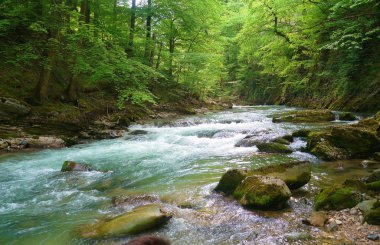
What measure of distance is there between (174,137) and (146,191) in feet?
20.5

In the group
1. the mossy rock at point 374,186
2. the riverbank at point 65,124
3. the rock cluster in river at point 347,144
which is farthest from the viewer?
the riverbank at point 65,124

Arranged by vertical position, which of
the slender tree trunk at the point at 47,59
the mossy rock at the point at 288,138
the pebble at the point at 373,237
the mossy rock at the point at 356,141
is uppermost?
the slender tree trunk at the point at 47,59

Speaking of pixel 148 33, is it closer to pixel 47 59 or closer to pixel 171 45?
pixel 171 45

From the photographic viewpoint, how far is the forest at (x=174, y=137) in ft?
15.0

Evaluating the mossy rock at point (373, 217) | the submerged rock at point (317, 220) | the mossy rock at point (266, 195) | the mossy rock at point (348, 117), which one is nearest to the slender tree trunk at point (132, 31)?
the mossy rock at point (348, 117)

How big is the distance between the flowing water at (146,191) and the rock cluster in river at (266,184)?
178 mm

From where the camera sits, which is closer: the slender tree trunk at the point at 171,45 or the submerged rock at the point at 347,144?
the submerged rock at the point at 347,144

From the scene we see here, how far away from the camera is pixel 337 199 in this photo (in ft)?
15.6

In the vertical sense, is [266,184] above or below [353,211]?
above

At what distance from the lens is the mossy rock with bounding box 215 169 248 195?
5832mm

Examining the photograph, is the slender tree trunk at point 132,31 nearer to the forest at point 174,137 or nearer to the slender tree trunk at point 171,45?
the forest at point 174,137

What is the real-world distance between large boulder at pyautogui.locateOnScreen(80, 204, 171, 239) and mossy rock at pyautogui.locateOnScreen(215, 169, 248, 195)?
151cm

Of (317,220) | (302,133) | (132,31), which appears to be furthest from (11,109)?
(317,220)

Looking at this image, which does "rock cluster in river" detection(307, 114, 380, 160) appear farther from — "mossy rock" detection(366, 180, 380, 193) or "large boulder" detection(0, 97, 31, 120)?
"large boulder" detection(0, 97, 31, 120)
